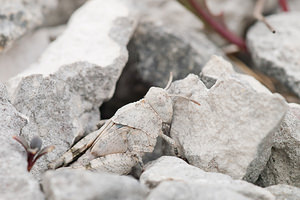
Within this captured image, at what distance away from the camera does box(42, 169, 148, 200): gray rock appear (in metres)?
1.18

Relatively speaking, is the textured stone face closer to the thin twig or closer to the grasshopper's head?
the grasshopper's head

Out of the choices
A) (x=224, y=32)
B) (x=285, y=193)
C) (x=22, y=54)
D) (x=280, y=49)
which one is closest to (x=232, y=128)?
(x=285, y=193)

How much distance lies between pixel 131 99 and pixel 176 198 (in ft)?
6.02

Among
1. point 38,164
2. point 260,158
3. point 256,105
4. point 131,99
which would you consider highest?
point 256,105

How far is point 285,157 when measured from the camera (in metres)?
1.81

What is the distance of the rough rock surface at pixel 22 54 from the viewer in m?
2.49

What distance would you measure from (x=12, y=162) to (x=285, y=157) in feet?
4.40

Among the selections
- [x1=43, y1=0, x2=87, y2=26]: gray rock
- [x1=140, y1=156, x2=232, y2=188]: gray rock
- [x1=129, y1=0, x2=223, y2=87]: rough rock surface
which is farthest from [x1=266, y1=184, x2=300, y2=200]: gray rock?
[x1=43, y1=0, x2=87, y2=26]: gray rock

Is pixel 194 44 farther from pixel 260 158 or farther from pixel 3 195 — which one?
pixel 3 195

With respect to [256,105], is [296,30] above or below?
below

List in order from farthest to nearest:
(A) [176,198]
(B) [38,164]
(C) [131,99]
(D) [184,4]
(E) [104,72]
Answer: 1. (C) [131,99]
2. (D) [184,4]
3. (E) [104,72]
4. (B) [38,164]
5. (A) [176,198]

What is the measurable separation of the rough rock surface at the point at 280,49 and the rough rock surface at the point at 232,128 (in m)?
0.86

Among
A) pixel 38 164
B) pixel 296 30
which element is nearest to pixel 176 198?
pixel 38 164

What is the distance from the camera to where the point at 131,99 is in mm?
→ 3037
